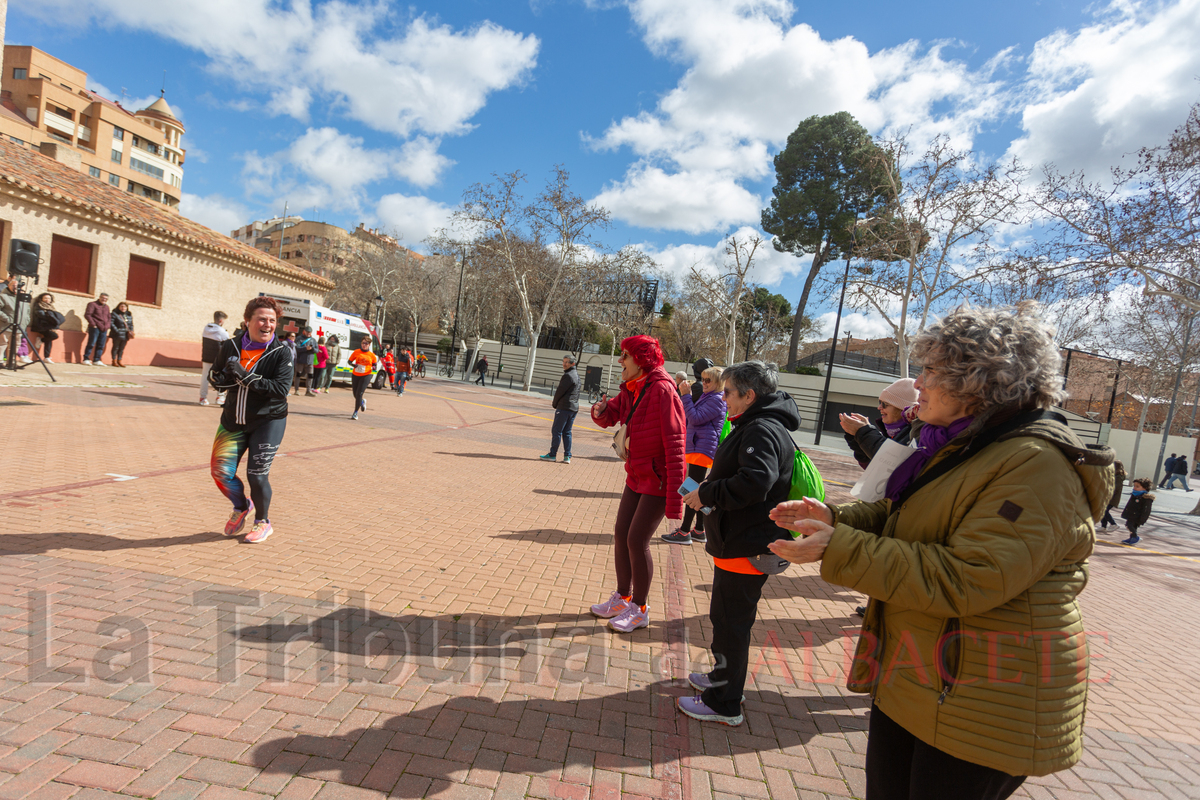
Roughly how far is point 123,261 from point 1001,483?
22.3 meters

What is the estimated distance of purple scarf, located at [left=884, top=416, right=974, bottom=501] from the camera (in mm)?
1694

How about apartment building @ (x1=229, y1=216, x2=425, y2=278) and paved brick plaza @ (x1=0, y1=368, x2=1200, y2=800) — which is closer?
paved brick plaza @ (x1=0, y1=368, x2=1200, y2=800)

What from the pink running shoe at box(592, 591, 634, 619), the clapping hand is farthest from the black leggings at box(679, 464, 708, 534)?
the clapping hand

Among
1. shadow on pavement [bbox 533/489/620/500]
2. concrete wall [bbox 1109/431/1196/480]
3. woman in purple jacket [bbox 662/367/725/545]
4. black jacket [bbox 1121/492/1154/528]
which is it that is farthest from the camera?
concrete wall [bbox 1109/431/1196/480]

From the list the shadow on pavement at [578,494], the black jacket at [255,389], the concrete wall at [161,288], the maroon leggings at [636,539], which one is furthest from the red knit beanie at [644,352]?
the concrete wall at [161,288]

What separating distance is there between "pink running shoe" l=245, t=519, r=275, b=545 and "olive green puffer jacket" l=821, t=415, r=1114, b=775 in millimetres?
4587

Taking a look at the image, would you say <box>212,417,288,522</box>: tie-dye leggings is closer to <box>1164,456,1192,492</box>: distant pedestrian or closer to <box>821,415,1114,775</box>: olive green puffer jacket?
<box>821,415,1114,775</box>: olive green puffer jacket

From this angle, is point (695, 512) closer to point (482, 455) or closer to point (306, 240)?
point (482, 455)

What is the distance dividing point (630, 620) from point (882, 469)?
248 centimetres

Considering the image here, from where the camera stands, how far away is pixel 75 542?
14.0 ft

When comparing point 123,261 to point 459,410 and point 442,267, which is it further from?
point 442,267

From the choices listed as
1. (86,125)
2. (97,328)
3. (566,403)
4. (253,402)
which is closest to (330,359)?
(97,328)

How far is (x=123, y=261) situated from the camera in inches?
690

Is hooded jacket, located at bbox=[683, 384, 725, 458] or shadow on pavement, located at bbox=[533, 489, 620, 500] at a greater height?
hooded jacket, located at bbox=[683, 384, 725, 458]
